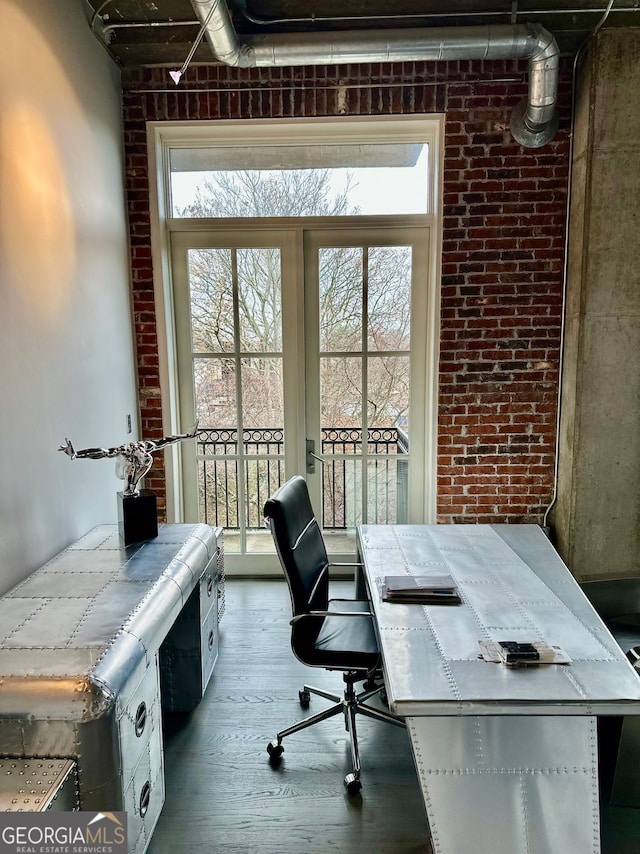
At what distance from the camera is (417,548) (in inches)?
93.6

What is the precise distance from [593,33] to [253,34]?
5.90ft

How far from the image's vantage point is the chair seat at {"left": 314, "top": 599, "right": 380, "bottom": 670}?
189cm

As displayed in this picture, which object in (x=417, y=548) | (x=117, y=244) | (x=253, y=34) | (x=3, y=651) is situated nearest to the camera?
(x=3, y=651)

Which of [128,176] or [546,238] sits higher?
[128,176]

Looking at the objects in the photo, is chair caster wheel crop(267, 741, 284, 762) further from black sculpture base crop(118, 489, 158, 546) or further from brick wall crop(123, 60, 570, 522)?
brick wall crop(123, 60, 570, 522)

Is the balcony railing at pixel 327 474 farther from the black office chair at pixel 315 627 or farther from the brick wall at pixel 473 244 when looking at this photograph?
the black office chair at pixel 315 627

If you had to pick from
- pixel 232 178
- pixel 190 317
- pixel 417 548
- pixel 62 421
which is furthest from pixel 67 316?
pixel 417 548

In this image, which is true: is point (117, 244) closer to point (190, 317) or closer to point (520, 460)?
point (190, 317)

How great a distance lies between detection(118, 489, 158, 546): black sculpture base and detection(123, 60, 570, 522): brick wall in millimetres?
1072

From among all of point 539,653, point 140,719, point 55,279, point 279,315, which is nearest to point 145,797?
point 140,719

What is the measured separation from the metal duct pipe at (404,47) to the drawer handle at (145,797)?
3069 millimetres

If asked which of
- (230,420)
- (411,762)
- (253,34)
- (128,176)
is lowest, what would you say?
(411,762)

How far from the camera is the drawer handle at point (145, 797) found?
1.48 meters

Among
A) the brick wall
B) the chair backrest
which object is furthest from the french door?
the chair backrest
